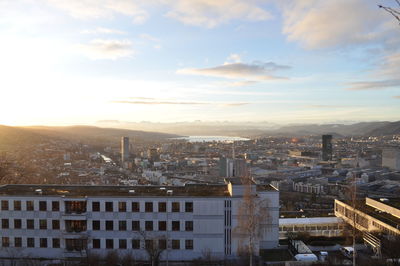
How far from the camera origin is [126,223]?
55.0ft

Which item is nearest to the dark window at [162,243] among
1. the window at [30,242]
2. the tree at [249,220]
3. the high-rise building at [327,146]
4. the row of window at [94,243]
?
the row of window at [94,243]

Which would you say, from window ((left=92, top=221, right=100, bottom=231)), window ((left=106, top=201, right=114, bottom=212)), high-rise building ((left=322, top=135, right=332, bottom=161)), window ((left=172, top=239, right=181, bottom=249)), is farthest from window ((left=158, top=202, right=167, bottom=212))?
high-rise building ((left=322, top=135, right=332, bottom=161))

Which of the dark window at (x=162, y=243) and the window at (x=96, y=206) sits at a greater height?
the window at (x=96, y=206)

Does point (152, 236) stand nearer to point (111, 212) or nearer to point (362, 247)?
point (111, 212)

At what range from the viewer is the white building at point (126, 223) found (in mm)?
16609

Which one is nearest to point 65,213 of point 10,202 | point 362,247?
point 10,202

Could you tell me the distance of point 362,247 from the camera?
59.2ft

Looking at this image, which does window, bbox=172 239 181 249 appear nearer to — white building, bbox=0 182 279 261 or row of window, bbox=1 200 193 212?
white building, bbox=0 182 279 261

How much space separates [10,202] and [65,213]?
2672mm

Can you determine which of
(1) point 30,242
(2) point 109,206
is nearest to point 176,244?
(2) point 109,206

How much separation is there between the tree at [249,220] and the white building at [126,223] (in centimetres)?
31

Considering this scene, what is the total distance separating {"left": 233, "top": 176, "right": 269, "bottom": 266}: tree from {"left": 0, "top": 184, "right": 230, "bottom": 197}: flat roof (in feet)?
4.15

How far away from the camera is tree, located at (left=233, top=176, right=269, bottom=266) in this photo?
15.7m

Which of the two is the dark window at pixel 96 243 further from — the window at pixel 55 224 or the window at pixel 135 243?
the window at pixel 55 224
